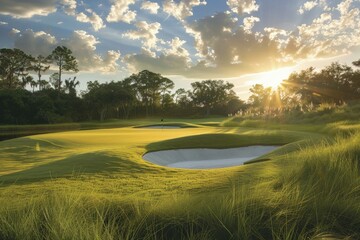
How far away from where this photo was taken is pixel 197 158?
48.8ft

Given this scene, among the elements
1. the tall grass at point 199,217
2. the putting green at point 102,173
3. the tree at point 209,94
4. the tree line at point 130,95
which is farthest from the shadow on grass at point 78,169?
the tree at point 209,94

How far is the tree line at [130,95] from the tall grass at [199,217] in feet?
90.0

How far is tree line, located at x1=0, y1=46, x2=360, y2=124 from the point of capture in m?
55.9

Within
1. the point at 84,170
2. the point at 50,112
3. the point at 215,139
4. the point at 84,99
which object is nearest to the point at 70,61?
the point at 84,99

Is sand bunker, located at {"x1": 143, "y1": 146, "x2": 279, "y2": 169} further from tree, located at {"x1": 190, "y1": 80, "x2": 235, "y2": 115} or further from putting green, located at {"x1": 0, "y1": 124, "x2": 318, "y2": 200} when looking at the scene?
tree, located at {"x1": 190, "y1": 80, "x2": 235, "y2": 115}

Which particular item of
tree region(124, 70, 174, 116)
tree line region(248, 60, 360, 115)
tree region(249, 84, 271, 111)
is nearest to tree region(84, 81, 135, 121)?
tree region(124, 70, 174, 116)

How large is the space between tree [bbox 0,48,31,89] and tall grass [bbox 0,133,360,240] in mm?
71180

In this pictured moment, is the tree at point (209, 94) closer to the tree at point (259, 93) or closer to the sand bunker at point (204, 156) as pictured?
the tree at point (259, 93)

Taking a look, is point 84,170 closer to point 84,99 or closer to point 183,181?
point 183,181

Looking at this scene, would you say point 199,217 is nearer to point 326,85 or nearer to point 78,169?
point 78,169

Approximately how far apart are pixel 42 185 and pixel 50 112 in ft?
174

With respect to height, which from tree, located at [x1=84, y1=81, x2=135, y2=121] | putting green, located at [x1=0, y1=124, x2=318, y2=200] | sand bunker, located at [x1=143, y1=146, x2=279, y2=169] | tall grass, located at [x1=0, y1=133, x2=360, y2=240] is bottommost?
sand bunker, located at [x1=143, y1=146, x2=279, y2=169]

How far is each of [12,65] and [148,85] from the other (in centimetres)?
3004

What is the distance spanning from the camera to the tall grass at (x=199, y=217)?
318 centimetres
